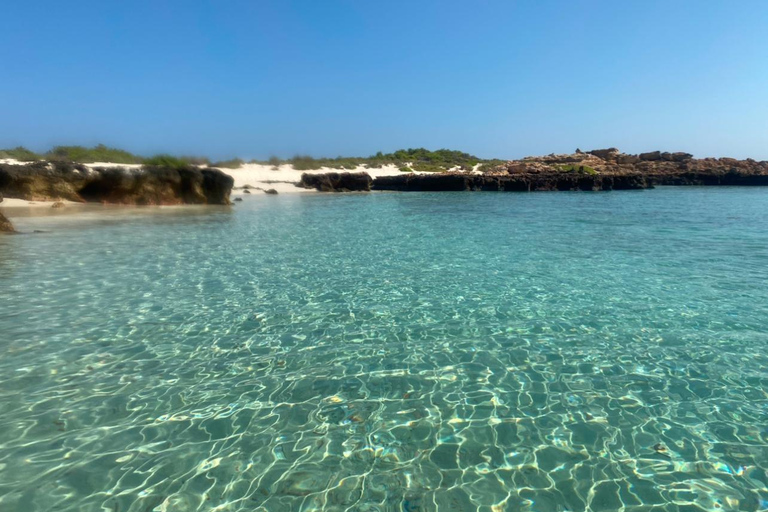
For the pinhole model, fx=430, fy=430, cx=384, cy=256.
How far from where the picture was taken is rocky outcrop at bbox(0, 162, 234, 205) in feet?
73.8

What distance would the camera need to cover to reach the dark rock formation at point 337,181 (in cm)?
4500

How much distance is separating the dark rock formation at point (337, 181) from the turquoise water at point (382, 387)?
35.6m

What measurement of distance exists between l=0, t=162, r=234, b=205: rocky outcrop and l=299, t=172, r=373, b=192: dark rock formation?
1821 centimetres

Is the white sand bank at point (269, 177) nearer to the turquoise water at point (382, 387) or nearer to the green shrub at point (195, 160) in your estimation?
the green shrub at point (195, 160)

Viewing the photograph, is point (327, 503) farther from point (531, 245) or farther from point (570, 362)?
point (531, 245)

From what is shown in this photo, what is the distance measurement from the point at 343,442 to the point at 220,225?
1587 centimetres

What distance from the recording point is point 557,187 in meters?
44.2

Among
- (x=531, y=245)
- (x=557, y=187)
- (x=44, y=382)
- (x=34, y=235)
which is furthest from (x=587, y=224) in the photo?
(x=557, y=187)

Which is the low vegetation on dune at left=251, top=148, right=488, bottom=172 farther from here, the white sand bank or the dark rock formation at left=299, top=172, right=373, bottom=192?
the dark rock formation at left=299, top=172, right=373, bottom=192

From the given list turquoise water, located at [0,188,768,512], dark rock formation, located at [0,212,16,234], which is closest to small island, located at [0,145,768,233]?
dark rock formation, located at [0,212,16,234]

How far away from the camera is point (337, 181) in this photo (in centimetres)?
4525

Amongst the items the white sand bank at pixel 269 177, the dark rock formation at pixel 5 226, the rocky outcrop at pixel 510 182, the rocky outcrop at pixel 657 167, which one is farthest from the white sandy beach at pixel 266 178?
the dark rock formation at pixel 5 226

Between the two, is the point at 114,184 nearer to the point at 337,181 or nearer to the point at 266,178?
the point at 266,178

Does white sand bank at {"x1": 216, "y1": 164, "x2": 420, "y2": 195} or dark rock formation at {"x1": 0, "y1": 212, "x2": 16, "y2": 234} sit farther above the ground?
white sand bank at {"x1": 216, "y1": 164, "x2": 420, "y2": 195}
